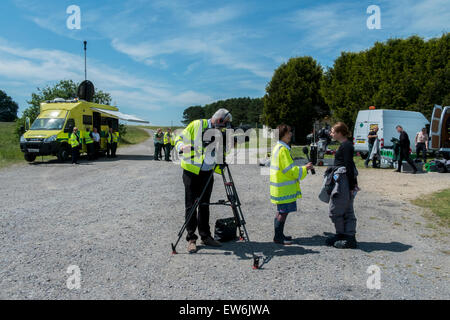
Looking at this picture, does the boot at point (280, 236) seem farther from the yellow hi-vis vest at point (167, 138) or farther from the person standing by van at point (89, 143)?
the person standing by van at point (89, 143)

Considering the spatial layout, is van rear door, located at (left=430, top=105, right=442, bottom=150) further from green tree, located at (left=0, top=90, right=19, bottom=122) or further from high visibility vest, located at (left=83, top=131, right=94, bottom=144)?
green tree, located at (left=0, top=90, right=19, bottom=122)

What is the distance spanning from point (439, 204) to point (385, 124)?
31.2 feet

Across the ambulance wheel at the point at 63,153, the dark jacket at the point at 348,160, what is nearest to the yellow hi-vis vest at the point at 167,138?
the ambulance wheel at the point at 63,153

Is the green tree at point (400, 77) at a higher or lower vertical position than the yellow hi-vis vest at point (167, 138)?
higher

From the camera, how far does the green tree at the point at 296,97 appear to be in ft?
123

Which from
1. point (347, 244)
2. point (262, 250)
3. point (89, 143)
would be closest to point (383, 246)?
point (347, 244)

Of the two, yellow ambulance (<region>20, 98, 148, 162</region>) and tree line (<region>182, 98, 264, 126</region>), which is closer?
yellow ambulance (<region>20, 98, 148, 162</region>)

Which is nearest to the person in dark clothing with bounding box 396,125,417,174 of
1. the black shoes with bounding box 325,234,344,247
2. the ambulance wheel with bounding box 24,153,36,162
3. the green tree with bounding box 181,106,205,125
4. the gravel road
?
the gravel road

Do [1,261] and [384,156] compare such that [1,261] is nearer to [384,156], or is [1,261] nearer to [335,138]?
[335,138]

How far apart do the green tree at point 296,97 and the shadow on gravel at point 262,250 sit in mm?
33439

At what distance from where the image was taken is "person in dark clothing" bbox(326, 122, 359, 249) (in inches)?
193

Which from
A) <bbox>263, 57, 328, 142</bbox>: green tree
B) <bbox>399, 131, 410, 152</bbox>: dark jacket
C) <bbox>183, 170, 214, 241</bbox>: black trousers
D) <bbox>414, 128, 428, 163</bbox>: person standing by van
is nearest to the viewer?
<bbox>183, 170, 214, 241</bbox>: black trousers

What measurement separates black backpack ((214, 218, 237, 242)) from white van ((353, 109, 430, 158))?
A: 1284cm
